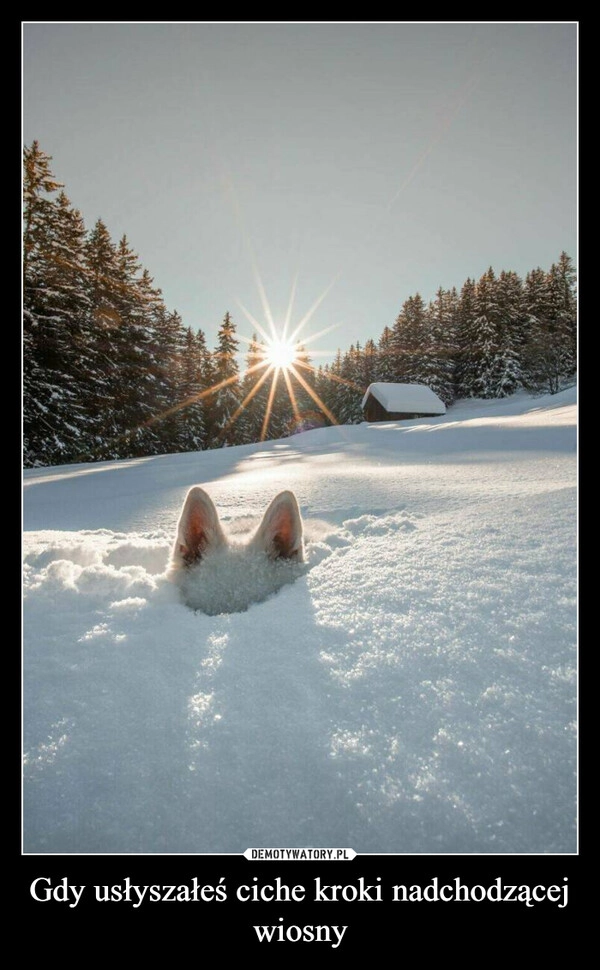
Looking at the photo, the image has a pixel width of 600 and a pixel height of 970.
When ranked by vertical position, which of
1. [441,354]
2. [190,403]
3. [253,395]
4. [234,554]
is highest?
[441,354]

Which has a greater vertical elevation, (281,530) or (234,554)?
(281,530)

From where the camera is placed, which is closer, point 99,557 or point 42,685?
point 42,685

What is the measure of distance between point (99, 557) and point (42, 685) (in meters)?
1.25

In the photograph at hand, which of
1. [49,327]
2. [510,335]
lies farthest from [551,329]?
[49,327]

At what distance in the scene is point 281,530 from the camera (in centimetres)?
204

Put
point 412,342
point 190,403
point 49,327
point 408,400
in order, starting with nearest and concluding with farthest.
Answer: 1. point 49,327
2. point 190,403
3. point 408,400
4. point 412,342

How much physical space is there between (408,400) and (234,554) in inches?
1447

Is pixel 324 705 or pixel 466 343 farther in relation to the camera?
pixel 466 343

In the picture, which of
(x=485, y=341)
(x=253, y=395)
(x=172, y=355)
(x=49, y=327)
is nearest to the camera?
(x=49, y=327)

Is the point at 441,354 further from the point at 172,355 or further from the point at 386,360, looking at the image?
the point at 172,355

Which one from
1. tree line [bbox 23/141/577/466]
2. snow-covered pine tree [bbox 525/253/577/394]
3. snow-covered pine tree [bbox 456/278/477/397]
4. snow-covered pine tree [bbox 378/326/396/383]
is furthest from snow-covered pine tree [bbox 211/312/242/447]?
snow-covered pine tree [bbox 525/253/577/394]

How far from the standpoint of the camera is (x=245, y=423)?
44.6 meters
